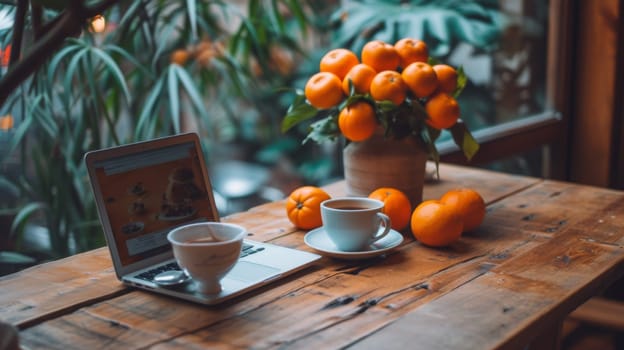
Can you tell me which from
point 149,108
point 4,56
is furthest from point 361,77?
point 4,56

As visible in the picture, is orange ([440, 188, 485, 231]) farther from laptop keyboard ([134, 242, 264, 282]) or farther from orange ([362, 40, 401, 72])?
laptop keyboard ([134, 242, 264, 282])

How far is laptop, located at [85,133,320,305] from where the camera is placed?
979 millimetres

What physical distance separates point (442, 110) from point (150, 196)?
52cm

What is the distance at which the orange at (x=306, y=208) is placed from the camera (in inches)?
48.6

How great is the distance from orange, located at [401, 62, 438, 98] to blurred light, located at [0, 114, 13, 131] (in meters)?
0.82

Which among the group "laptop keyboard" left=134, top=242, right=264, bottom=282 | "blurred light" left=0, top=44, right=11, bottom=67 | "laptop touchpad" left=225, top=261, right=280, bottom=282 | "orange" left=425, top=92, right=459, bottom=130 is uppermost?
"blurred light" left=0, top=44, right=11, bottom=67

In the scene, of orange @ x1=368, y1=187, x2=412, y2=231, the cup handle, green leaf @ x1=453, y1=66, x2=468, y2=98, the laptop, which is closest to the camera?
the laptop

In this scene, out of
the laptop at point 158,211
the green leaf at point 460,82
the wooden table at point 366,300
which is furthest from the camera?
the green leaf at point 460,82

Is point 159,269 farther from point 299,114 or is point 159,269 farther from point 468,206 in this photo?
point 468,206

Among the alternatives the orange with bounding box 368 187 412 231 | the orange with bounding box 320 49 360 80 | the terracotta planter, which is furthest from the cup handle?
the orange with bounding box 320 49 360 80

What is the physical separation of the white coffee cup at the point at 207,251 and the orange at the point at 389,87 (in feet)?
1.29

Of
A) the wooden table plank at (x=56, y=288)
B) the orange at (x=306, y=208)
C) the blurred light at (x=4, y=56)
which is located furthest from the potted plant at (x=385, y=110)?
the blurred light at (x=4, y=56)

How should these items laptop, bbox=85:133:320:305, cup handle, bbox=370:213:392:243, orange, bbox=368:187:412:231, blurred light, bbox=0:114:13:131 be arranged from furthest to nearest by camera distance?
blurred light, bbox=0:114:13:131
orange, bbox=368:187:412:231
cup handle, bbox=370:213:392:243
laptop, bbox=85:133:320:305

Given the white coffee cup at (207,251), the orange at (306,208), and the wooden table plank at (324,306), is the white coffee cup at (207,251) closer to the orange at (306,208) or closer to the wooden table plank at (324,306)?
the wooden table plank at (324,306)
